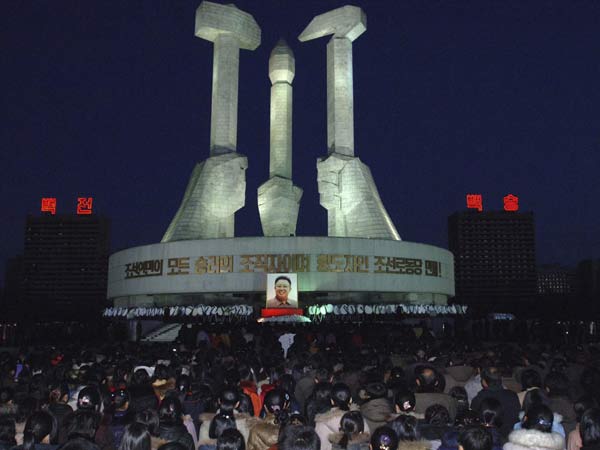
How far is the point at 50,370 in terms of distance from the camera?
34.3 ft

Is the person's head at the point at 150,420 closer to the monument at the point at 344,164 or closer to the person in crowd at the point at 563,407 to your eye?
the person in crowd at the point at 563,407

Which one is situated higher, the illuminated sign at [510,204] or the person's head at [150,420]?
the illuminated sign at [510,204]

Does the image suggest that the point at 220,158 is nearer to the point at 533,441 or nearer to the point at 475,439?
the point at 533,441

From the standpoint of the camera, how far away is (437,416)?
6.00m

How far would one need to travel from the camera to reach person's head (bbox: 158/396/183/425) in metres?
6.01

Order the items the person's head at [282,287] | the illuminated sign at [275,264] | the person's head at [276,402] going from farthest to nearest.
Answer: the illuminated sign at [275,264], the person's head at [282,287], the person's head at [276,402]

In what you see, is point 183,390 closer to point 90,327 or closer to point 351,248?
point 90,327

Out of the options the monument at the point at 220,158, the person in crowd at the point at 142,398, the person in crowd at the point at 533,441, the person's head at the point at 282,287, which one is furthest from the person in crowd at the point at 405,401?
the monument at the point at 220,158

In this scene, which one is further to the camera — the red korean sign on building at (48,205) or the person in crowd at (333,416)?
the red korean sign on building at (48,205)

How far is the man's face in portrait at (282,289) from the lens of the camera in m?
31.1

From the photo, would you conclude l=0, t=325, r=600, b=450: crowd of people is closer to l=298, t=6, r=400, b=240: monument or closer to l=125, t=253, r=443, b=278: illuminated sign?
l=125, t=253, r=443, b=278: illuminated sign

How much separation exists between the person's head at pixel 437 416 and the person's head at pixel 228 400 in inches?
77.0

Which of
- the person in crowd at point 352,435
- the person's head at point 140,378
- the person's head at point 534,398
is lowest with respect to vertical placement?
the person in crowd at point 352,435

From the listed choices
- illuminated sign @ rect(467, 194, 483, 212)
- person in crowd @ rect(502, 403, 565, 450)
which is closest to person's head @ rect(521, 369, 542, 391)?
person in crowd @ rect(502, 403, 565, 450)
